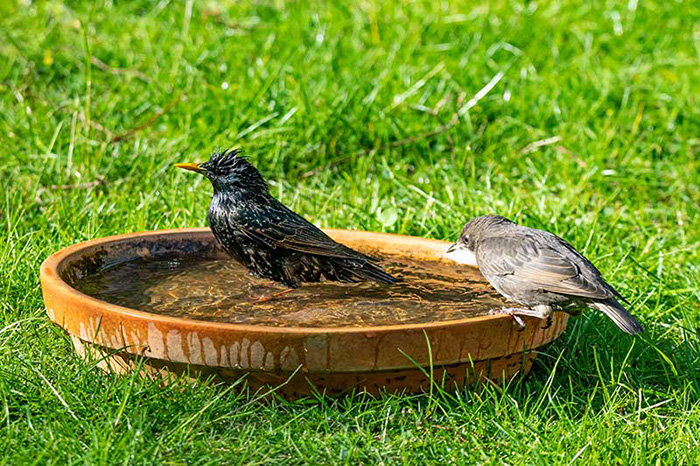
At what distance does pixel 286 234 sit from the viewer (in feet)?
14.3

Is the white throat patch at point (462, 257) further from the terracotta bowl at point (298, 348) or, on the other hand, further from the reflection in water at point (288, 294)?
the terracotta bowl at point (298, 348)

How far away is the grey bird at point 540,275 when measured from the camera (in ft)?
12.6

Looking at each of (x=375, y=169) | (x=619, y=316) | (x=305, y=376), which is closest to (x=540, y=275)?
(x=619, y=316)

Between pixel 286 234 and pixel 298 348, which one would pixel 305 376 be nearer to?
pixel 298 348

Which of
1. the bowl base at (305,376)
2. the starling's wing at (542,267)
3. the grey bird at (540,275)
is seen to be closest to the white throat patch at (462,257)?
the grey bird at (540,275)

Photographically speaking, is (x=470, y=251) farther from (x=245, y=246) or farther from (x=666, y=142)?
(x=666, y=142)

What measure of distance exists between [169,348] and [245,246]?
1083 mm

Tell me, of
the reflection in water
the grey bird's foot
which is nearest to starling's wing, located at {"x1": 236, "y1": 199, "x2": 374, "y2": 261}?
the reflection in water

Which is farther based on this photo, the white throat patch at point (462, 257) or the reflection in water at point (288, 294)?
the white throat patch at point (462, 257)

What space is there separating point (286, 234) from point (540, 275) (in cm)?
120

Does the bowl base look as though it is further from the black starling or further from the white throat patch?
the white throat patch

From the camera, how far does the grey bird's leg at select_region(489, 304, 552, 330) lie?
3626 millimetres

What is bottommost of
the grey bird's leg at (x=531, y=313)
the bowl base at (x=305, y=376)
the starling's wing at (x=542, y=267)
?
the bowl base at (x=305, y=376)

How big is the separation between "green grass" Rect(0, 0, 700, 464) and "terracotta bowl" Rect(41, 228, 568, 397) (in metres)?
0.09
